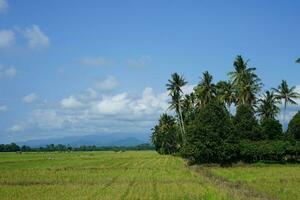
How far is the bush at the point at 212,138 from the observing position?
64188mm

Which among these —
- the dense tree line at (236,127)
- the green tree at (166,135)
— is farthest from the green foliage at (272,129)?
the green tree at (166,135)

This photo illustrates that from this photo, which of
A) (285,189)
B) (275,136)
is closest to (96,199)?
(285,189)

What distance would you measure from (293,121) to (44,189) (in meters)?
50.7

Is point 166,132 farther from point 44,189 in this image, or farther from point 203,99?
point 44,189

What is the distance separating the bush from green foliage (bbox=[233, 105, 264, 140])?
4270 mm

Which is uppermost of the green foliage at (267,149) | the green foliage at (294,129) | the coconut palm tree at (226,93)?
the coconut palm tree at (226,93)

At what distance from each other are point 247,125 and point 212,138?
27.4 ft

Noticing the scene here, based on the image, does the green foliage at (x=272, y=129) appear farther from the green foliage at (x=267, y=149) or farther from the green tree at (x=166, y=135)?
the green tree at (x=166, y=135)

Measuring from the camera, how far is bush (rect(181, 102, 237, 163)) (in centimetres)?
6419

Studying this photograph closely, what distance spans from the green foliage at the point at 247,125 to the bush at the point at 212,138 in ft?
14.0

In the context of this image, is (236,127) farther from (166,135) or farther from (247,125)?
(166,135)

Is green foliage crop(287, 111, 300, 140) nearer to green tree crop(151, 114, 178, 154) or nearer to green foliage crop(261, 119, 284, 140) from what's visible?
green foliage crop(261, 119, 284, 140)

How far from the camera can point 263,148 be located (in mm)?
64125

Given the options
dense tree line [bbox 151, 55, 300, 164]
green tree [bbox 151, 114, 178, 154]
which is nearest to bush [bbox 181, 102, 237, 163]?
dense tree line [bbox 151, 55, 300, 164]
